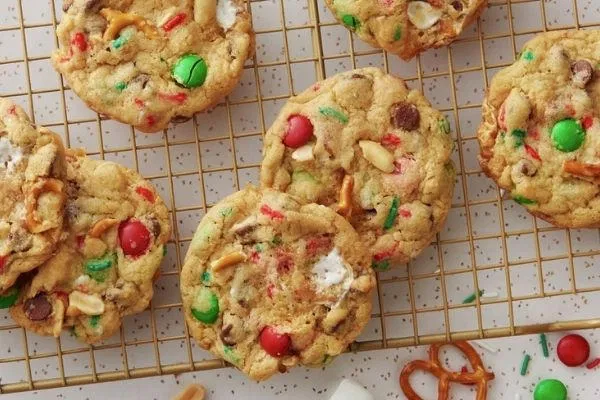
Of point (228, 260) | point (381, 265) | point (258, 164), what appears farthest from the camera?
point (258, 164)

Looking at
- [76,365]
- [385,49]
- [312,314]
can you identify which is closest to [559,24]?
[385,49]

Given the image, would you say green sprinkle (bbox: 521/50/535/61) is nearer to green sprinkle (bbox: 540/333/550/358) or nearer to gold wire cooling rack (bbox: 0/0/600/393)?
gold wire cooling rack (bbox: 0/0/600/393)

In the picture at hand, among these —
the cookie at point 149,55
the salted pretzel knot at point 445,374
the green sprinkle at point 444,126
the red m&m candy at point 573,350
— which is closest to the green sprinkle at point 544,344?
the red m&m candy at point 573,350

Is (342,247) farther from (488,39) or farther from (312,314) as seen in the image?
(488,39)

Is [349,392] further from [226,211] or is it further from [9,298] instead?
[9,298]

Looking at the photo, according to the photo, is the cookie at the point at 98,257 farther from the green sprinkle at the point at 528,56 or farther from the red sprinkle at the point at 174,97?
the green sprinkle at the point at 528,56

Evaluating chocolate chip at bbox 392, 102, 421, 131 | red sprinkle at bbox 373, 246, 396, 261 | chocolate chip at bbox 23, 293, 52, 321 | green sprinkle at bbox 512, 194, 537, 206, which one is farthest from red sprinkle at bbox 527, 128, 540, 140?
chocolate chip at bbox 23, 293, 52, 321

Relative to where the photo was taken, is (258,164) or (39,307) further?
(258,164)

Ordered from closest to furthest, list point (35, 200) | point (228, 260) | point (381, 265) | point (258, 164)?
point (35, 200), point (228, 260), point (381, 265), point (258, 164)

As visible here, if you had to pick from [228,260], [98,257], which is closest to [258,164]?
[228,260]
